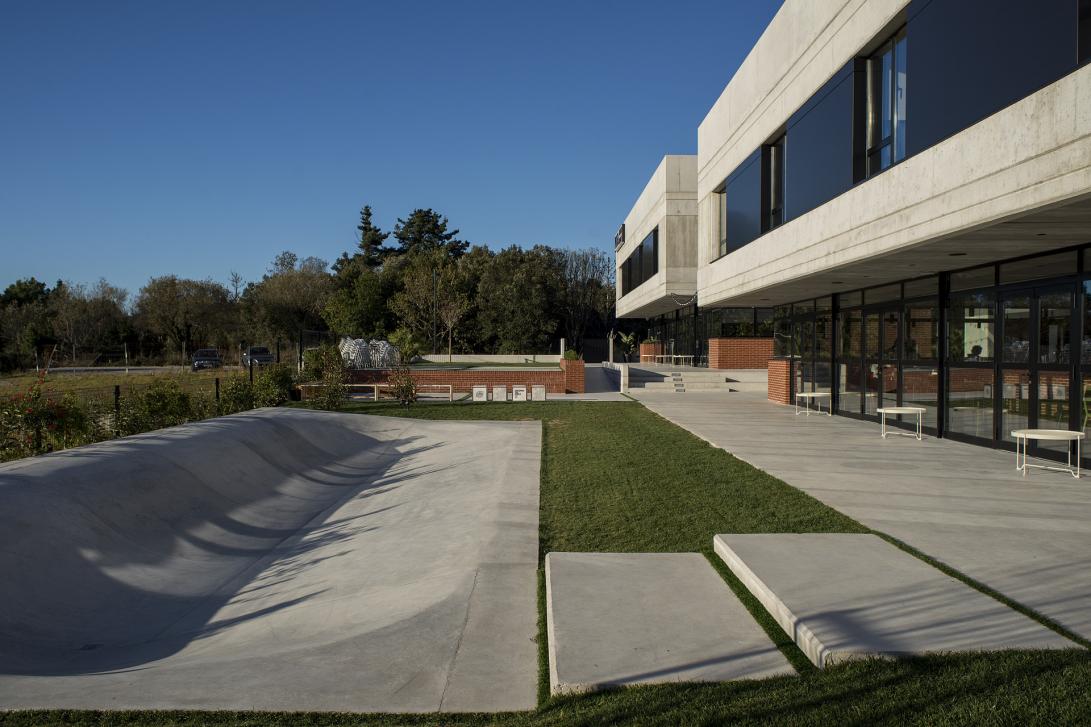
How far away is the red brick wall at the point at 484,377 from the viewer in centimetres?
2686

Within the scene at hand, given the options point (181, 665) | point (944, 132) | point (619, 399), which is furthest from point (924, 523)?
point (619, 399)

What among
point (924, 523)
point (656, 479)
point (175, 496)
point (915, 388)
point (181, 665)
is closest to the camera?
point (181, 665)

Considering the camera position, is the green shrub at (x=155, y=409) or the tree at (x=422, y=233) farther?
the tree at (x=422, y=233)

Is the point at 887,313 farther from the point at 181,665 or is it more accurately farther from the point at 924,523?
the point at 181,665

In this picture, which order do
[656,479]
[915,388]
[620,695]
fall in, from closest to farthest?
[620,695] → [656,479] → [915,388]

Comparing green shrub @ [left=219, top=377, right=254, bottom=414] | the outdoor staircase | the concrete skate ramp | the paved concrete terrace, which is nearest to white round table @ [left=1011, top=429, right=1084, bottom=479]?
the paved concrete terrace

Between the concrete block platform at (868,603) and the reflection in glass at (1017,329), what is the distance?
6.40 meters

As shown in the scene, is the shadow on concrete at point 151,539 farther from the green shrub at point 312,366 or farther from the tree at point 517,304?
the tree at point 517,304

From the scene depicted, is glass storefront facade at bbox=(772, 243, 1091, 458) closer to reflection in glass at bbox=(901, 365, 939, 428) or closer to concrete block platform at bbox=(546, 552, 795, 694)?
reflection in glass at bbox=(901, 365, 939, 428)

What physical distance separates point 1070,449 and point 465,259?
54887 mm

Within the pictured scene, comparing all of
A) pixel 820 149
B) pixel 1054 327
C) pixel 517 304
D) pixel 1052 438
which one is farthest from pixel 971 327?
pixel 517 304

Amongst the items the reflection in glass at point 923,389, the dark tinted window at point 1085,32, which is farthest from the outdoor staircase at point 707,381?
the dark tinted window at point 1085,32

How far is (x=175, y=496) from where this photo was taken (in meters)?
8.90

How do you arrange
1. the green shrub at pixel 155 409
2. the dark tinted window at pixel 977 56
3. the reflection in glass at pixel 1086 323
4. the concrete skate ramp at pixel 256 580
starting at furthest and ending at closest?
the green shrub at pixel 155 409 < the reflection in glass at pixel 1086 323 < the dark tinted window at pixel 977 56 < the concrete skate ramp at pixel 256 580
